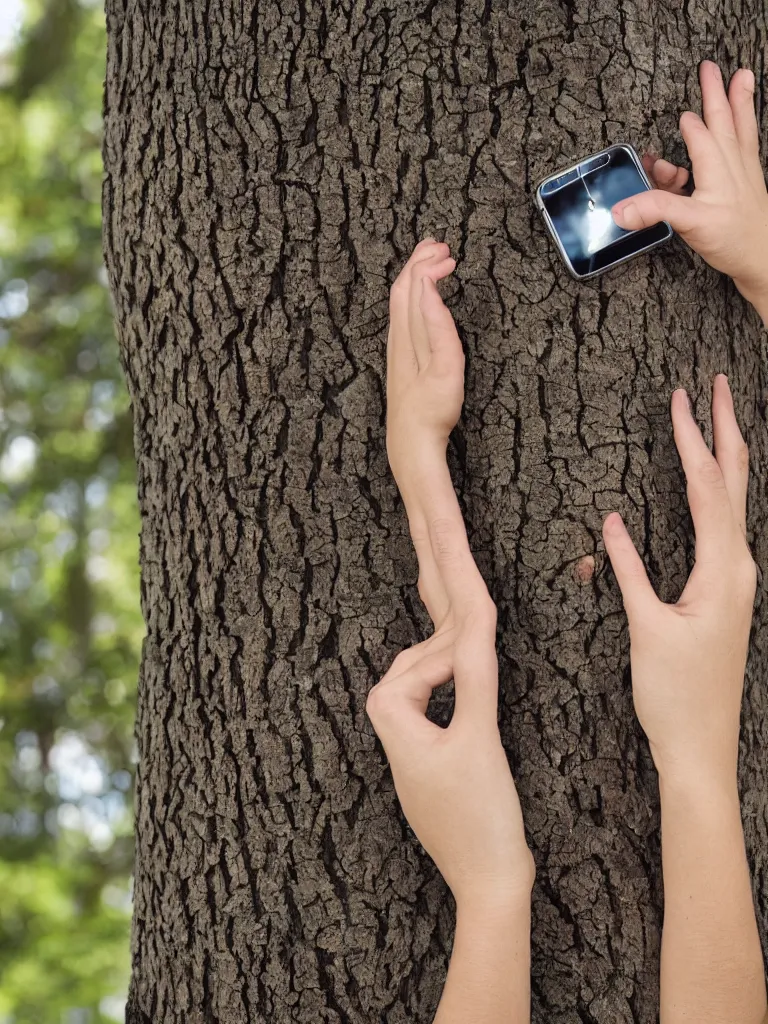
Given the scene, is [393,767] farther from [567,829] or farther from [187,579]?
[187,579]

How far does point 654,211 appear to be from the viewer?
1.60 meters

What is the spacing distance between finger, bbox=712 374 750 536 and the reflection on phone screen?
1.08 ft

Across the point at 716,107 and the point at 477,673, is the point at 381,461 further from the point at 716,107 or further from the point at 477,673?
the point at 716,107

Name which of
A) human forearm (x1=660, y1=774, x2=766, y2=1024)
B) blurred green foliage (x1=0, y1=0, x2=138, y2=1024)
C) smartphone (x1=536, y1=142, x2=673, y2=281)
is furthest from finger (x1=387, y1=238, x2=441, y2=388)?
blurred green foliage (x1=0, y1=0, x2=138, y2=1024)

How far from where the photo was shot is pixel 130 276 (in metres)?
1.93

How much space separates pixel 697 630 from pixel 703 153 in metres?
0.88

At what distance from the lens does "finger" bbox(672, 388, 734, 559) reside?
5.35 feet

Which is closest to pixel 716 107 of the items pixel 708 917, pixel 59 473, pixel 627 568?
pixel 627 568

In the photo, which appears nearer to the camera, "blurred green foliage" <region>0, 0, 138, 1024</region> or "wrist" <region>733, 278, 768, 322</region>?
"wrist" <region>733, 278, 768, 322</region>

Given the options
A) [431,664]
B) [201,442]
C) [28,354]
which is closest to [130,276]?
[201,442]

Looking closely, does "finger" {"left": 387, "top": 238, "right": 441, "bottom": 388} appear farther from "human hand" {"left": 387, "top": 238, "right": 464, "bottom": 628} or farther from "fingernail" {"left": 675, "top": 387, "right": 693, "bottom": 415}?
"fingernail" {"left": 675, "top": 387, "right": 693, "bottom": 415}

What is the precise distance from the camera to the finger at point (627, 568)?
159 centimetres

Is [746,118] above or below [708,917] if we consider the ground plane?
above

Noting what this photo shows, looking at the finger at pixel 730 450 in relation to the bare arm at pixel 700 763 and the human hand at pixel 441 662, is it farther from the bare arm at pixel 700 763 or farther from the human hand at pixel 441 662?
the human hand at pixel 441 662
